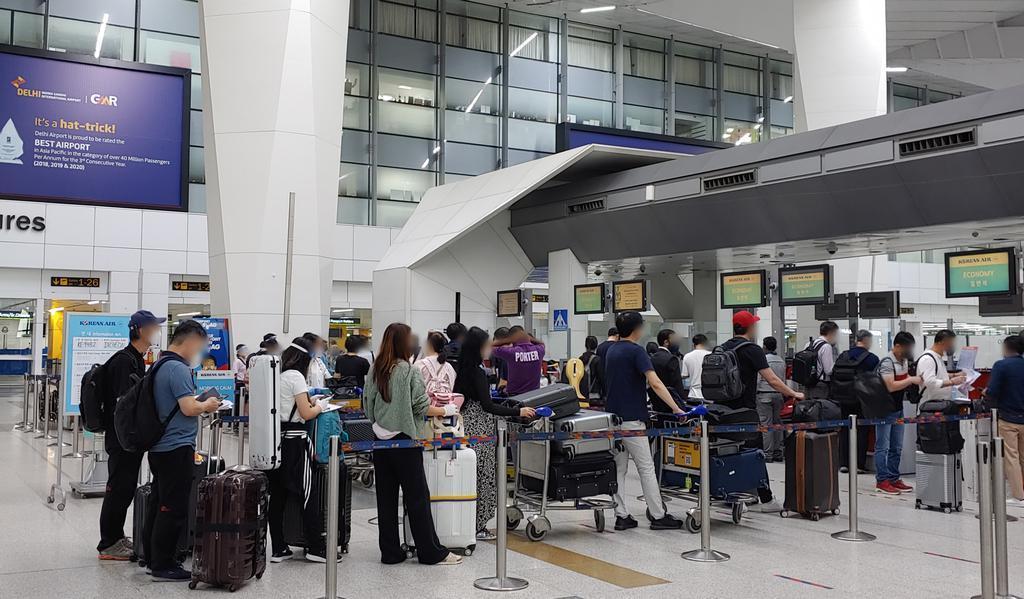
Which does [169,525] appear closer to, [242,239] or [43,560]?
[43,560]

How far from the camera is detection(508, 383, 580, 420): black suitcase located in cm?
716

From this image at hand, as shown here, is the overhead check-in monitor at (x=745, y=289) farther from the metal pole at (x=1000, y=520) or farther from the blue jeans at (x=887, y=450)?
the metal pole at (x=1000, y=520)

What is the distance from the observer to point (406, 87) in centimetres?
2783

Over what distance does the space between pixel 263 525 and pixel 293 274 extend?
335 inches

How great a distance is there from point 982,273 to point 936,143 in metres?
1.92

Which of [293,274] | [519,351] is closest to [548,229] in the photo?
[293,274]

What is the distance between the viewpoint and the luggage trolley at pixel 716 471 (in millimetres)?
7391

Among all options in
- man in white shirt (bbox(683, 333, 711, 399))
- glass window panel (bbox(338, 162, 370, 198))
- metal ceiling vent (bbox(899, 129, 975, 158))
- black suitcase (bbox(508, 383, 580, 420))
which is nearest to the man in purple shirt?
man in white shirt (bbox(683, 333, 711, 399))

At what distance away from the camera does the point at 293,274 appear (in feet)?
45.2

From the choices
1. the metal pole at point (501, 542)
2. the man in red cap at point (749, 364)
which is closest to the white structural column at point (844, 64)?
the man in red cap at point (749, 364)

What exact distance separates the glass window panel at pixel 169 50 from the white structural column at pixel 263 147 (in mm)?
11526

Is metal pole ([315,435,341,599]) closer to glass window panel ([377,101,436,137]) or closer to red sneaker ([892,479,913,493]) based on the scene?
red sneaker ([892,479,913,493])

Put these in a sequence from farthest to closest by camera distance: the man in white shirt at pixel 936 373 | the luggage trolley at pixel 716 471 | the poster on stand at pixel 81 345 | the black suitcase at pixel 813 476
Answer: the man in white shirt at pixel 936 373 < the poster on stand at pixel 81 345 < the black suitcase at pixel 813 476 < the luggage trolley at pixel 716 471

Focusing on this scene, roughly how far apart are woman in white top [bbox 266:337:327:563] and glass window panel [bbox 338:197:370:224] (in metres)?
20.3
